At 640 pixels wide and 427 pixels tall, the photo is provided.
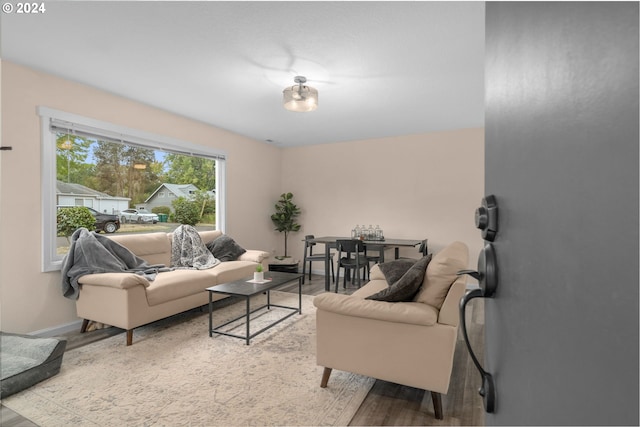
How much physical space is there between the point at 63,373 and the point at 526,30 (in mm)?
3231

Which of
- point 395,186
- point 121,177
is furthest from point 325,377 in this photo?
point 395,186

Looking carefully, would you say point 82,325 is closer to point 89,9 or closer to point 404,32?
point 89,9

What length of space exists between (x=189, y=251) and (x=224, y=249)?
48cm

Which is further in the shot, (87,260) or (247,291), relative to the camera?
(87,260)

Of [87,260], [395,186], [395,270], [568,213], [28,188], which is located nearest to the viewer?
[568,213]

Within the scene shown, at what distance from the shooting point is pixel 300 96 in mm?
3086

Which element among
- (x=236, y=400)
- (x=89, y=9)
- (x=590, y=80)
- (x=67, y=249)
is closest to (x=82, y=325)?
(x=67, y=249)

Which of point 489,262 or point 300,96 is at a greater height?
point 300,96

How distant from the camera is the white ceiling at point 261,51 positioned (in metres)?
2.15

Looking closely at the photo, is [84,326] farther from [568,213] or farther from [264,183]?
[568,213]

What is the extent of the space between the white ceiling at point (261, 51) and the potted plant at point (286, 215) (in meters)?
2.41

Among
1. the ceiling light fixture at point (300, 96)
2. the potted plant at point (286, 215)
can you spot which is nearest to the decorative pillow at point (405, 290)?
the ceiling light fixture at point (300, 96)

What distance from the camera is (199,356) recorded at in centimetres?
268

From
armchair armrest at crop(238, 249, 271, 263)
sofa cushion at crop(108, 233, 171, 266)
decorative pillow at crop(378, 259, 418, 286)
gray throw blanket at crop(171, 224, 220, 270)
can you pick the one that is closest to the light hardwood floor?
decorative pillow at crop(378, 259, 418, 286)
